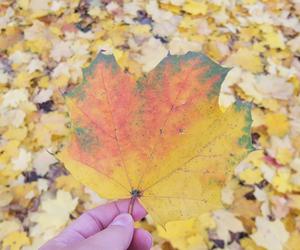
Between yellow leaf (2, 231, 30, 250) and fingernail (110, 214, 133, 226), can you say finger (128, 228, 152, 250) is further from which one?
yellow leaf (2, 231, 30, 250)

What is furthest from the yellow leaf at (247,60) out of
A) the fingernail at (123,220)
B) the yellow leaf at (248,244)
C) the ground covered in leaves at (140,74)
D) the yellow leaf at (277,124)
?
the fingernail at (123,220)

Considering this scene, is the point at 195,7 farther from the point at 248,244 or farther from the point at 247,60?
the point at 248,244

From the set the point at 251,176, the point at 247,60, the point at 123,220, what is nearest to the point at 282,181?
the point at 251,176

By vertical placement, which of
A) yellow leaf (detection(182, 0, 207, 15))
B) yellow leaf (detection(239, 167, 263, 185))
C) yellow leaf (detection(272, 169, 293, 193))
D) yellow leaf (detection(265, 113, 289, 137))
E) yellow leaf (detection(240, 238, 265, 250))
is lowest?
yellow leaf (detection(240, 238, 265, 250))

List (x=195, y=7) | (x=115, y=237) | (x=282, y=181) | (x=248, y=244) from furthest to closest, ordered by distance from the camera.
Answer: (x=195, y=7)
(x=282, y=181)
(x=248, y=244)
(x=115, y=237)

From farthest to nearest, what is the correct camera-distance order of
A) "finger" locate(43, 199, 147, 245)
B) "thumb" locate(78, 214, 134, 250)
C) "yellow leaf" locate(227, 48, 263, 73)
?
"yellow leaf" locate(227, 48, 263, 73), "finger" locate(43, 199, 147, 245), "thumb" locate(78, 214, 134, 250)

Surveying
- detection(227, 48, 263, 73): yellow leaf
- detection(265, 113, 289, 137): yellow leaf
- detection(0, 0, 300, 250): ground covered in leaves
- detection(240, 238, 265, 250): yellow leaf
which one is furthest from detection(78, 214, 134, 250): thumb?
detection(227, 48, 263, 73): yellow leaf

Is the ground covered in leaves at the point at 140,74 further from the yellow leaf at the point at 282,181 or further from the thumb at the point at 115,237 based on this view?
the thumb at the point at 115,237
